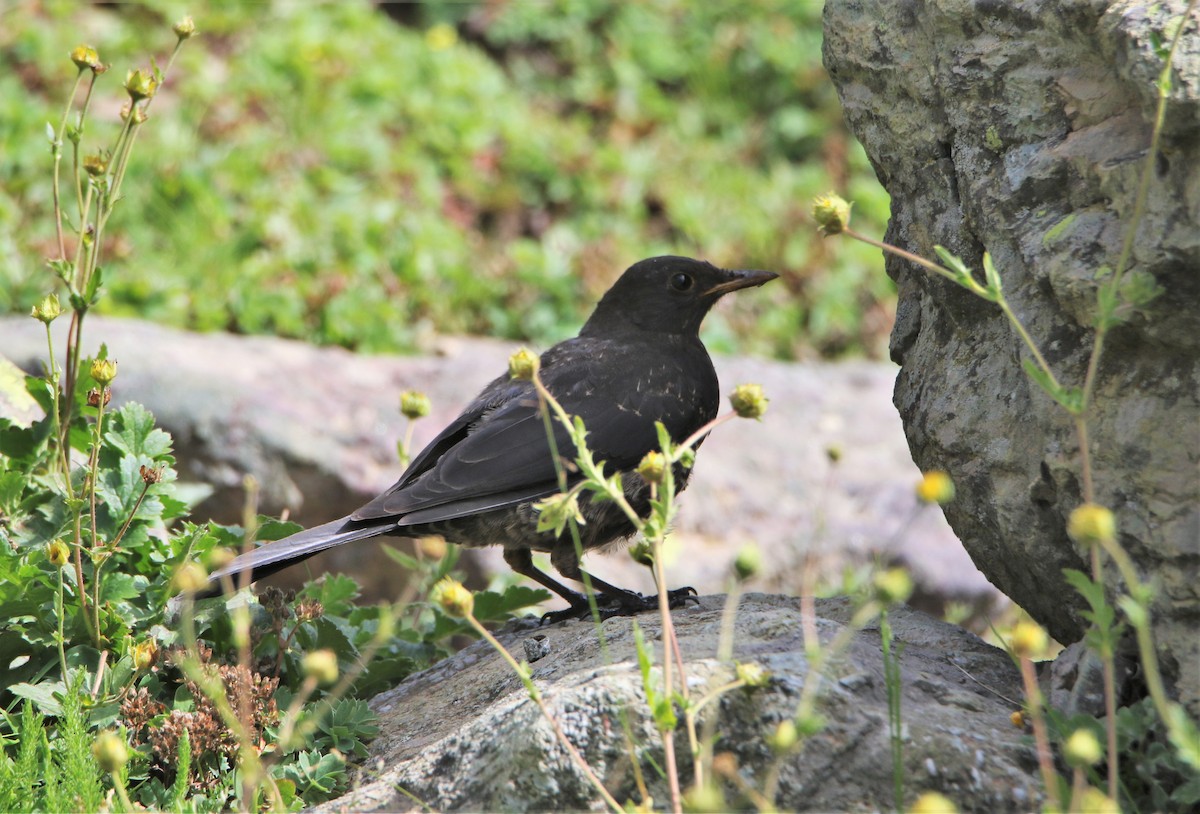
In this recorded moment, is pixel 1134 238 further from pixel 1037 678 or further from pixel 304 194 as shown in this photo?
pixel 304 194

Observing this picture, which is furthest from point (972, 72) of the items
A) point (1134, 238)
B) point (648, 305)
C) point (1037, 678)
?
point (648, 305)

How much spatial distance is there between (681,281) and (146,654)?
9.72 ft

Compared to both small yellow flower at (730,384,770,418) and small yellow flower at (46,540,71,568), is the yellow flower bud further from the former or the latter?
small yellow flower at (46,540,71,568)

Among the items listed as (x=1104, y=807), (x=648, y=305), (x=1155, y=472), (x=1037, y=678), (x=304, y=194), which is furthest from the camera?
(x=304, y=194)

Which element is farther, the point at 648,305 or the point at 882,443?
the point at 882,443

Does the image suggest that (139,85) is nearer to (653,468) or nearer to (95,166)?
(95,166)

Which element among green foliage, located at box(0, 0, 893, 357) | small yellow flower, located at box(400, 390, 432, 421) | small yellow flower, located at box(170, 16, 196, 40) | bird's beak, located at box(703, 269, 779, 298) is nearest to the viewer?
small yellow flower, located at box(170, 16, 196, 40)

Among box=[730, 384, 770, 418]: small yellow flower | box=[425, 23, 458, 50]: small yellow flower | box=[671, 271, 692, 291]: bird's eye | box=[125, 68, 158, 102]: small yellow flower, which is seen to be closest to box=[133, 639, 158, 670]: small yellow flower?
box=[125, 68, 158, 102]: small yellow flower

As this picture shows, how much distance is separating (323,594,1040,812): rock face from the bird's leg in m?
1.39

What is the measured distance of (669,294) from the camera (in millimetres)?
5605

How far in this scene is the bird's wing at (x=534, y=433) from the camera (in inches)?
177

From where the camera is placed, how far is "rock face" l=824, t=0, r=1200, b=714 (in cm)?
281

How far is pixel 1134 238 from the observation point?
2846mm

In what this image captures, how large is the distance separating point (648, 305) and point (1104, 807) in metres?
3.70
